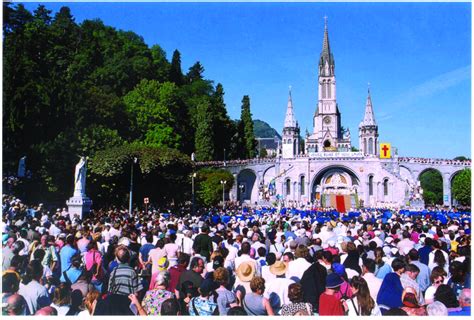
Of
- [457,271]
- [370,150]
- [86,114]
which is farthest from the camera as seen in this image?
[370,150]

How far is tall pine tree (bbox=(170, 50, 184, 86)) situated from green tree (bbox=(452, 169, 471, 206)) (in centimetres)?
3650

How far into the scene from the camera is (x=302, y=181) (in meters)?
66.0

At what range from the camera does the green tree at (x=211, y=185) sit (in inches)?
1917

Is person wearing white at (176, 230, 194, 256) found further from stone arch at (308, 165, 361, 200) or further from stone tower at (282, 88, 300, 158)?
stone tower at (282, 88, 300, 158)

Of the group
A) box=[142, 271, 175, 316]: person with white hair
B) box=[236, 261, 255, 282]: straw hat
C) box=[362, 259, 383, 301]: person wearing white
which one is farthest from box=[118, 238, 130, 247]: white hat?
box=[362, 259, 383, 301]: person wearing white

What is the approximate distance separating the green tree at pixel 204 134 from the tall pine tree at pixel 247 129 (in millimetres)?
10859

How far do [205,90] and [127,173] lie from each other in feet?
123

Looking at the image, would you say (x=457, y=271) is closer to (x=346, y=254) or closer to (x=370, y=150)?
(x=346, y=254)

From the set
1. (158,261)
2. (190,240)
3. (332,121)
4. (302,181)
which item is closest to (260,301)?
(158,261)

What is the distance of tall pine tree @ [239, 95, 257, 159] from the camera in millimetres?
71438

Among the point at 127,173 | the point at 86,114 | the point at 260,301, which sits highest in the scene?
the point at 86,114

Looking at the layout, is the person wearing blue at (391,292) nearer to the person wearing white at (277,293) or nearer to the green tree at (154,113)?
the person wearing white at (277,293)

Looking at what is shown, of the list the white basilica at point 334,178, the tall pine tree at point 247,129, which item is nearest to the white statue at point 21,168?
the white basilica at point 334,178

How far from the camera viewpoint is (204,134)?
60000mm
